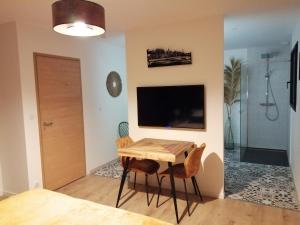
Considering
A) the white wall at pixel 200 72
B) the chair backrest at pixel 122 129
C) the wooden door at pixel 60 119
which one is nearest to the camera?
the white wall at pixel 200 72

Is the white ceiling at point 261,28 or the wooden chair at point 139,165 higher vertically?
the white ceiling at point 261,28

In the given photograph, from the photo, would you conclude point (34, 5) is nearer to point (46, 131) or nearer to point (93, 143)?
point (46, 131)

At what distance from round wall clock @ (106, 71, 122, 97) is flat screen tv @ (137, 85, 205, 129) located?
1362 millimetres

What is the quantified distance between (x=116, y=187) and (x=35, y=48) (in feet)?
7.29

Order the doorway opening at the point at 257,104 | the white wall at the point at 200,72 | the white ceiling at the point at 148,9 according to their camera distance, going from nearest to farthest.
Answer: the white ceiling at the point at 148,9, the white wall at the point at 200,72, the doorway opening at the point at 257,104

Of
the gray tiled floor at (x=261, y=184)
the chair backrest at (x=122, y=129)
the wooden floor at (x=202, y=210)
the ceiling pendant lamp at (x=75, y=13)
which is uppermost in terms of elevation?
the ceiling pendant lamp at (x=75, y=13)

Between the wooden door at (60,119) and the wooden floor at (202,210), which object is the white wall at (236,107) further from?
the wooden door at (60,119)

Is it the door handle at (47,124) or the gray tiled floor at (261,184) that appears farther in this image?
the door handle at (47,124)

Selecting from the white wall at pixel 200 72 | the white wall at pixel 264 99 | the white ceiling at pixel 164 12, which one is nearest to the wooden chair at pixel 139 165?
the white wall at pixel 200 72

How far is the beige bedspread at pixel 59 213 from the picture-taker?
154 centimetres

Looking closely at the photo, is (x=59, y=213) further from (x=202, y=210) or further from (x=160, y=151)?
(x=202, y=210)

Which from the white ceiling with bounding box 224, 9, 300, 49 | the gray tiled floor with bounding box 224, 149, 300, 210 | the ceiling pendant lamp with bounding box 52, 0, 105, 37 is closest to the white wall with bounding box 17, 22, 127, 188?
the ceiling pendant lamp with bounding box 52, 0, 105, 37

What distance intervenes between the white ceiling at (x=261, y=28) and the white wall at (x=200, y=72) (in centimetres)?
41

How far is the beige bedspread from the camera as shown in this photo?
1545 millimetres
